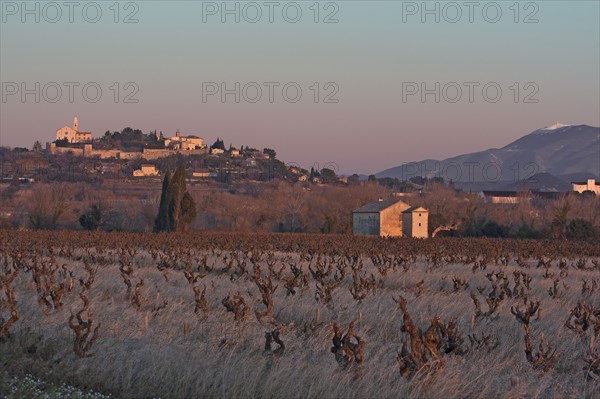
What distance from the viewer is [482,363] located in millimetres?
12195

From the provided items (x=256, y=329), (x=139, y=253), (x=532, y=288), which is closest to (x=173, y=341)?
(x=256, y=329)

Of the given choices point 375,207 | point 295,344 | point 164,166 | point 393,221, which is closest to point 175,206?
point 375,207

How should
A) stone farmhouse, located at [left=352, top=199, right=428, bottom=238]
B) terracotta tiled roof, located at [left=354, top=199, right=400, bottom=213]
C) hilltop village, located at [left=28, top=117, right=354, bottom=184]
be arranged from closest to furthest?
1. stone farmhouse, located at [left=352, top=199, right=428, bottom=238]
2. terracotta tiled roof, located at [left=354, top=199, right=400, bottom=213]
3. hilltop village, located at [left=28, top=117, right=354, bottom=184]

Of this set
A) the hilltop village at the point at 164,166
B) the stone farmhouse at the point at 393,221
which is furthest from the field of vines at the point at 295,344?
the hilltop village at the point at 164,166

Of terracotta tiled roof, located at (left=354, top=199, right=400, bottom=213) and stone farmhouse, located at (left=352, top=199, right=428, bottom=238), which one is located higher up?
terracotta tiled roof, located at (left=354, top=199, right=400, bottom=213)

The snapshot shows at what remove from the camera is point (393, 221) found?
7181 cm

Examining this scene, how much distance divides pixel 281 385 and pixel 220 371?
2.91 ft

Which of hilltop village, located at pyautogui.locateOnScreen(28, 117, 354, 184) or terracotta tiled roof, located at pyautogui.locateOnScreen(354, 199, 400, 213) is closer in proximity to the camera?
terracotta tiled roof, located at pyautogui.locateOnScreen(354, 199, 400, 213)

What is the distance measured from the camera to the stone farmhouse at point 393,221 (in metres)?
71.0

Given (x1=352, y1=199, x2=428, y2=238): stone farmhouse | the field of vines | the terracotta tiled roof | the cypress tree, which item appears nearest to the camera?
the field of vines

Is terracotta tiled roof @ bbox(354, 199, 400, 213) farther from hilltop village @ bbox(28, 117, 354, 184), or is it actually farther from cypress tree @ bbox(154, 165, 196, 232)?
hilltop village @ bbox(28, 117, 354, 184)

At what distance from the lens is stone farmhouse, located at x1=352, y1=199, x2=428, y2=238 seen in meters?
71.0

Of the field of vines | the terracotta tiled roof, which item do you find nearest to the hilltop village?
the terracotta tiled roof

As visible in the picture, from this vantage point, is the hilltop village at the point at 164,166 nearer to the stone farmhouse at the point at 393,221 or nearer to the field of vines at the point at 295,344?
the stone farmhouse at the point at 393,221
